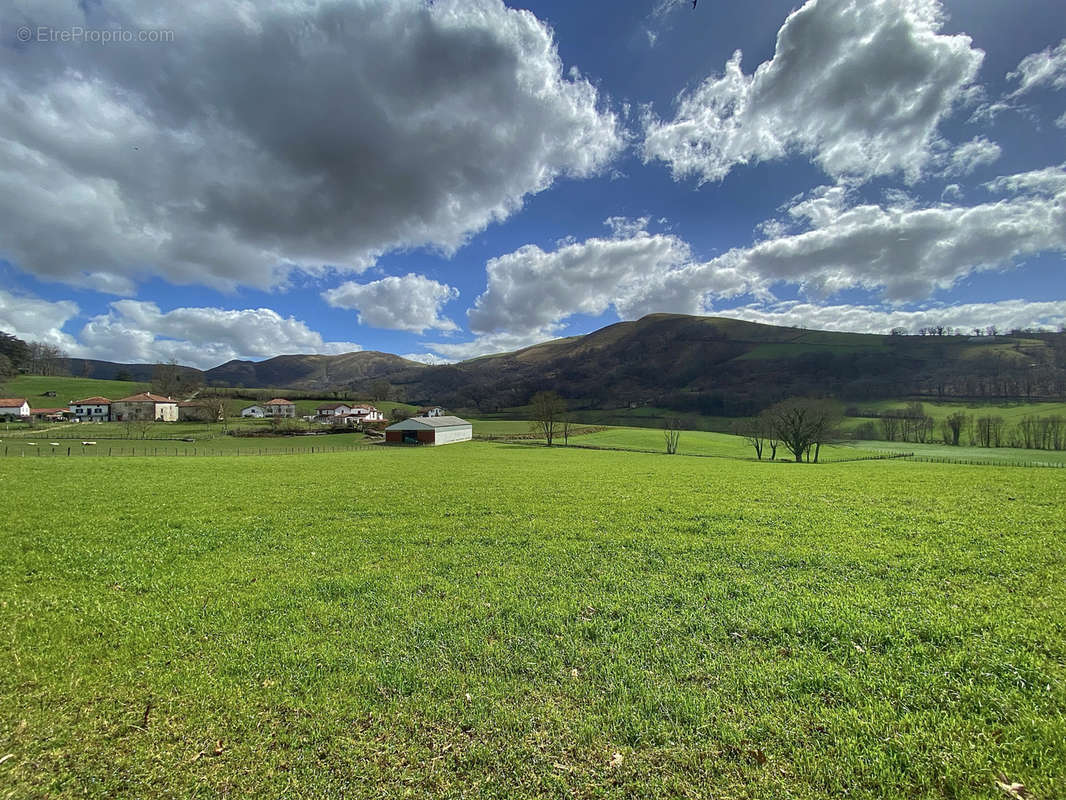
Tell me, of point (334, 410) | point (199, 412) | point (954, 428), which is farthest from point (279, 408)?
point (954, 428)

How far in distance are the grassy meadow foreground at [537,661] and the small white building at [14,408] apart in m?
137

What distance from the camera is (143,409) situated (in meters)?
106

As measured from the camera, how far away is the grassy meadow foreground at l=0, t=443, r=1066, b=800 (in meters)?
3.64

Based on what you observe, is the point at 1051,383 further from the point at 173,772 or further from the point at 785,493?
the point at 173,772

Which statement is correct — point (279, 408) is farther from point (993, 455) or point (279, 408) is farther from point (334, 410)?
→ point (993, 455)

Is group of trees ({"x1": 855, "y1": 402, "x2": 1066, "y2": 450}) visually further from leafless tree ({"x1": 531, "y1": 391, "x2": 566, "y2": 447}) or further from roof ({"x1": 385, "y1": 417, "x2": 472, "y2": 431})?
roof ({"x1": 385, "y1": 417, "x2": 472, "y2": 431})

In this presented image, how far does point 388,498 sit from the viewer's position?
15.7 meters

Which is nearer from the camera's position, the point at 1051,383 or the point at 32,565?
the point at 32,565

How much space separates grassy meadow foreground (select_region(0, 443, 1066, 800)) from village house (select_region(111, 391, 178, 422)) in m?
129

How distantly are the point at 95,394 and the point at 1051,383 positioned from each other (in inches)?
10459

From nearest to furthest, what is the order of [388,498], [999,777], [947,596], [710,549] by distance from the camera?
[999,777]
[947,596]
[710,549]
[388,498]

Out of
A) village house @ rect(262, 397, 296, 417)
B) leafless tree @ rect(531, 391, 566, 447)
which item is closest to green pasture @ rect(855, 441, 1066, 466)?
leafless tree @ rect(531, 391, 566, 447)

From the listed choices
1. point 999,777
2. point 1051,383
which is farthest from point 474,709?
point 1051,383

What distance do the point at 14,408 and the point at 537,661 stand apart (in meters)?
152
